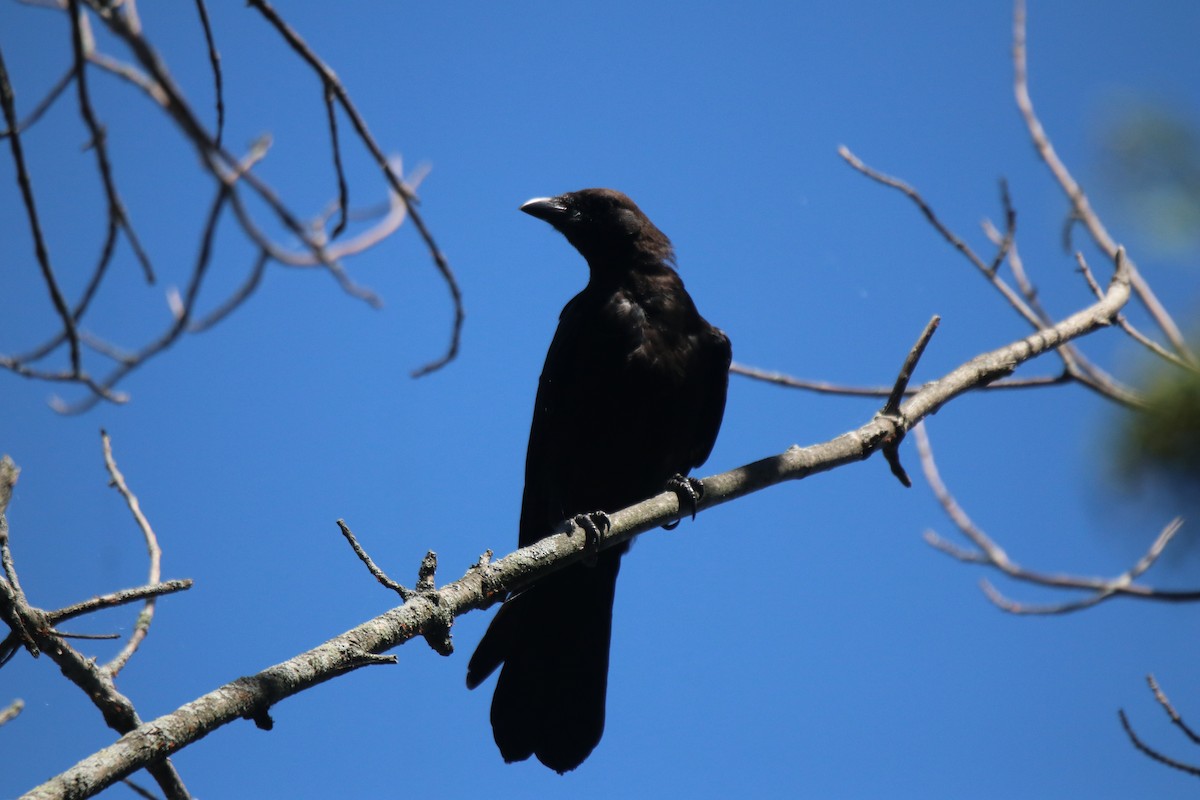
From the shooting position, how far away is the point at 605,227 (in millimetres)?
4832

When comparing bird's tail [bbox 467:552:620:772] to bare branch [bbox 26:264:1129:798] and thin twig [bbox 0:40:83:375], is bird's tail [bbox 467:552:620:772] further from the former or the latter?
thin twig [bbox 0:40:83:375]

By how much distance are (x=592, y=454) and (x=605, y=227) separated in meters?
1.20

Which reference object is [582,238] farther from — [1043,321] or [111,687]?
[111,687]

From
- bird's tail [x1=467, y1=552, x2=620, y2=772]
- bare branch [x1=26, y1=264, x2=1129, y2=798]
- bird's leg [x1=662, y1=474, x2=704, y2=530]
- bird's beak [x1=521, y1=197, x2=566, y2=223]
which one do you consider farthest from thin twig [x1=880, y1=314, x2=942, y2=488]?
bird's beak [x1=521, y1=197, x2=566, y2=223]

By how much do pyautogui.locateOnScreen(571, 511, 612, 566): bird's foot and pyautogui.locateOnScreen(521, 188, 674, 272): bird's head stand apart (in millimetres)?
1848

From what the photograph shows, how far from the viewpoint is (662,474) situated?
4.25 m

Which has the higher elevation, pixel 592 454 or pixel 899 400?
pixel 592 454

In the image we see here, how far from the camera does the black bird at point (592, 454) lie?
3992 millimetres

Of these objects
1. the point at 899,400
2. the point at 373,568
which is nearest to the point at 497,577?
the point at 373,568

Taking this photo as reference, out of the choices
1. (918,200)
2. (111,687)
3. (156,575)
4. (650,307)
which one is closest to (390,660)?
(111,687)

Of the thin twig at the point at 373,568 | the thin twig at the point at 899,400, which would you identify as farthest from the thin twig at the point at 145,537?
the thin twig at the point at 899,400

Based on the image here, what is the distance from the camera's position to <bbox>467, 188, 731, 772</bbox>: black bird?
13.1ft

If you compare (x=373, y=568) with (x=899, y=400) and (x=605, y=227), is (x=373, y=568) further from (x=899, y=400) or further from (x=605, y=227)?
(x=605, y=227)

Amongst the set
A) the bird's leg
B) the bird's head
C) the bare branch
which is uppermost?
the bird's head
